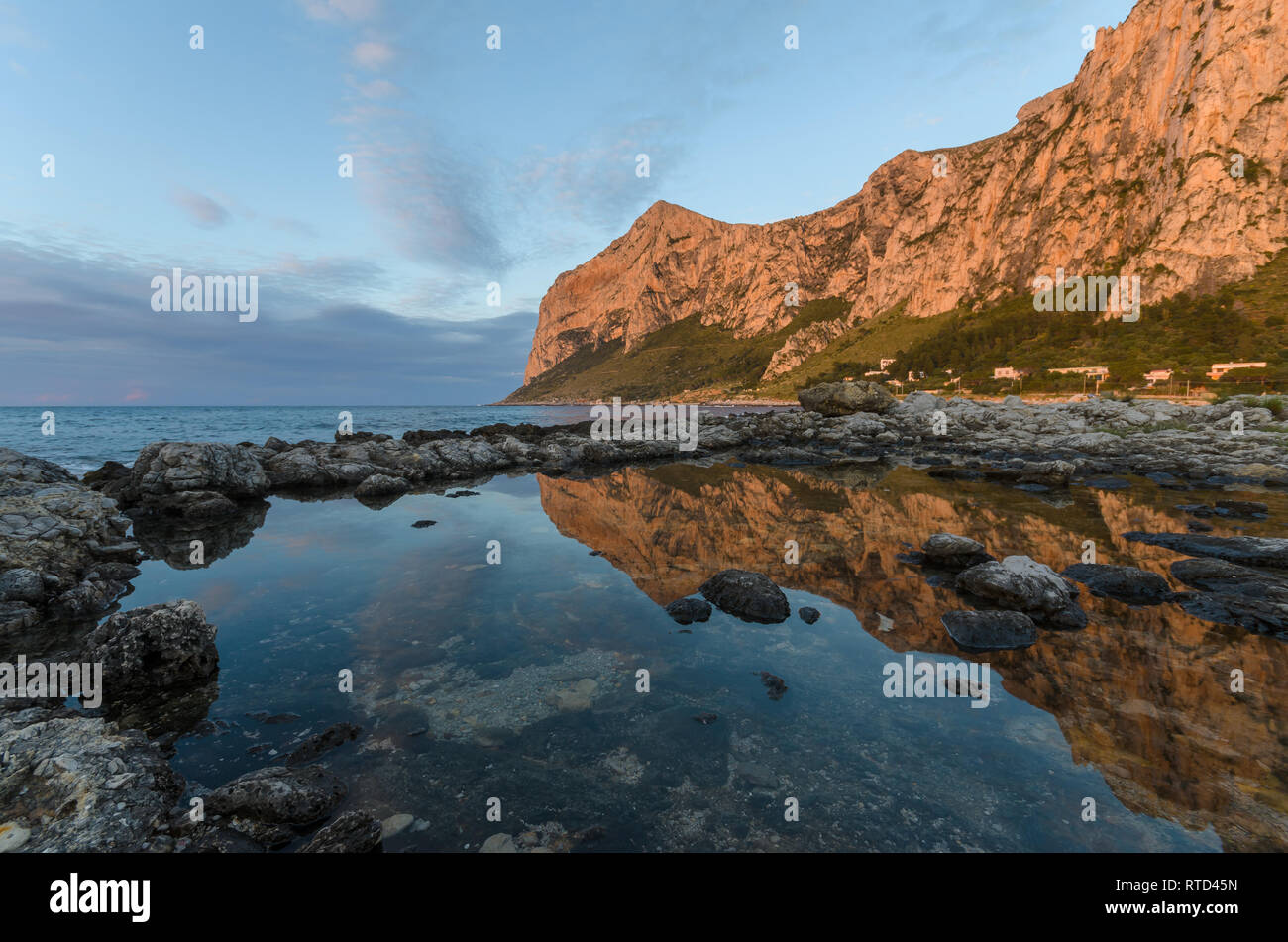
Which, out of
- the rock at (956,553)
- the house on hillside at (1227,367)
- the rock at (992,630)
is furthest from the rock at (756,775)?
the house on hillside at (1227,367)

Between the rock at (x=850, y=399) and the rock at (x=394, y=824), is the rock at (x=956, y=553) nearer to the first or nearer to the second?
the rock at (x=394, y=824)

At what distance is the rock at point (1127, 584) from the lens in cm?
1052

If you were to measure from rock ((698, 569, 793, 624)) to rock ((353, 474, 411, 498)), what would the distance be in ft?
58.3

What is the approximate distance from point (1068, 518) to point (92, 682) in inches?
983

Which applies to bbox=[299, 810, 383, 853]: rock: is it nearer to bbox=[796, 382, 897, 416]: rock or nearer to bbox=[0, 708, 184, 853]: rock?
bbox=[0, 708, 184, 853]: rock

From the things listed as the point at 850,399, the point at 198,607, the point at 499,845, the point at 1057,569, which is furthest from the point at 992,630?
the point at 850,399

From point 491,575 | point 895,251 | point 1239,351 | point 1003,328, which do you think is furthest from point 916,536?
point 895,251

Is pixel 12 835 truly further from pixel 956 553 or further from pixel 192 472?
pixel 192 472

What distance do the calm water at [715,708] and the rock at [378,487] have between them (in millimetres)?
8511

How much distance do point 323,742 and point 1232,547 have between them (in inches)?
804

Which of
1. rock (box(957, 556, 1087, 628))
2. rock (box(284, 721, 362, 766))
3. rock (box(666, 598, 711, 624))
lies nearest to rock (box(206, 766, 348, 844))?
rock (box(284, 721, 362, 766))

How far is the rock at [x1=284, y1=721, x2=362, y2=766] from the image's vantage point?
19.4ft

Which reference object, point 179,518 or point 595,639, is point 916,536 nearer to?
point 595,639

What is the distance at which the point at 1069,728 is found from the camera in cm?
645
